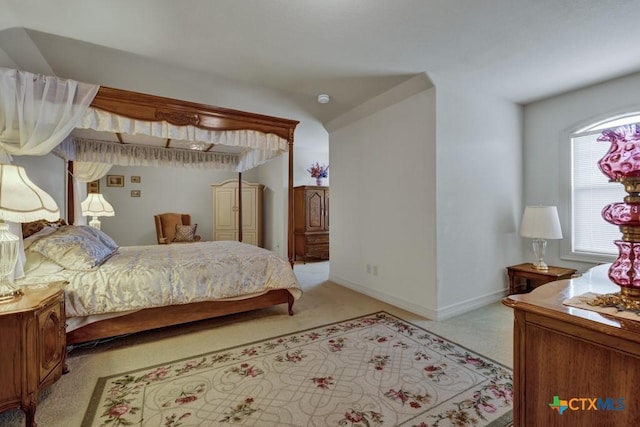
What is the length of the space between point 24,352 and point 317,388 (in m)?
1.65

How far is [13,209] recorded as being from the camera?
64.3 inches

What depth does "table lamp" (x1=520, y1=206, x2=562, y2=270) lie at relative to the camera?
10.7ft

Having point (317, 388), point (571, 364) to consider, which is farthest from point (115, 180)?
point (571, 364)

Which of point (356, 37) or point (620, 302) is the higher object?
point (356, 37)

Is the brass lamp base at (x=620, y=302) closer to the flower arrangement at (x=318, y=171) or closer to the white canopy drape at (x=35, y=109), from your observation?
the white canopy drape at (x=35, y=109)

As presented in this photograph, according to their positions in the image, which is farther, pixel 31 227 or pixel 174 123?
pixel 174 123

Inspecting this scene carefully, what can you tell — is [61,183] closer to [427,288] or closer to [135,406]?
[135,406]

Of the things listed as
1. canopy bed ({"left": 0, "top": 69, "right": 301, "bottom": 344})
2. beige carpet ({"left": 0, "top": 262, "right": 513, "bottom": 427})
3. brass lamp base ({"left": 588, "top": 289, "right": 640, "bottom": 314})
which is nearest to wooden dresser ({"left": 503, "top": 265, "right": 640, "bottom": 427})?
brass lamp base ({"left": 588, "top": 289, "right": 640, "bottom": 314})

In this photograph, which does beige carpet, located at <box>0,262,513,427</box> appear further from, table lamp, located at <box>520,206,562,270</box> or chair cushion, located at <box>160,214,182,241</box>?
chair cushion, located at <box>160,214,182,241</box>

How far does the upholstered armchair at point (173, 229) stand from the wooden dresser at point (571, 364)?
597 centimetres

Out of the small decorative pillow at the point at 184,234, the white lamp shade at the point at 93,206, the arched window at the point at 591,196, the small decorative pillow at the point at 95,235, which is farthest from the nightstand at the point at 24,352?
the arched window at the point at 591,196

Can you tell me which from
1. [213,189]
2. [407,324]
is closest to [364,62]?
[407,324]

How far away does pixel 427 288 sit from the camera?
3.12 m

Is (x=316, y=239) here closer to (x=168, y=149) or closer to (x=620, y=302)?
(x=168, y=149)
